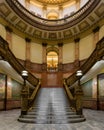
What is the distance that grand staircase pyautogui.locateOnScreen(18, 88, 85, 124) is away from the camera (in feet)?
28.1

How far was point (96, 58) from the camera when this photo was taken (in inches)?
484

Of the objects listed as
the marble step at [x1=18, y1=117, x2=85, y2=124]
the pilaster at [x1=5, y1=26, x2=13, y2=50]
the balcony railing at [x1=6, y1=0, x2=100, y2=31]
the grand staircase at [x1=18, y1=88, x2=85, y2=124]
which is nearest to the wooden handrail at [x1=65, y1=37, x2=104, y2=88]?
the grand staircase at [x1=18, y1=88, x2=85, y2=124]

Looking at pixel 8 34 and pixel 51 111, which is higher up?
pixel 8 34

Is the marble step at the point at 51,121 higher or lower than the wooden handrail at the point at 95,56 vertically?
lower

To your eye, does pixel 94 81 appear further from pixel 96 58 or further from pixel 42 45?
pixel 42 45

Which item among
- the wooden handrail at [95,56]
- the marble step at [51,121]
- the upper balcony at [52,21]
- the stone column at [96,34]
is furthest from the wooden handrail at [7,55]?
the stone column at [96,34]

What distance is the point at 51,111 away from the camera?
992cm

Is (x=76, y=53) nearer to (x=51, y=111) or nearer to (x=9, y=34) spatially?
(x=9, y=34)

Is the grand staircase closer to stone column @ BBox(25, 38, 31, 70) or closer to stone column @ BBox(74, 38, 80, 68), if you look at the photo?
stone column @ BBox(25, 38, 31, 70)

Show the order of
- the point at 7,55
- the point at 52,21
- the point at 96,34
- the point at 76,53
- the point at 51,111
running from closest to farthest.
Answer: the point at 51,111, the point at 7,55, the point at 96,34, the point at 76,53, the point at 52,21

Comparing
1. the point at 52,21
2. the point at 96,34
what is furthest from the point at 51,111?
the point at 52,21

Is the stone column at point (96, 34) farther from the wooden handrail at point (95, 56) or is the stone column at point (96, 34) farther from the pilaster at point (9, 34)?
the pilaster at point (9, 34)

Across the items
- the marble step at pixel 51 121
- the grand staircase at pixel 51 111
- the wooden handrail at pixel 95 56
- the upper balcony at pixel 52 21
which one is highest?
the upper balcony at pixel 52 21

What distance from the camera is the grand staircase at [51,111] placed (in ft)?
28.1
